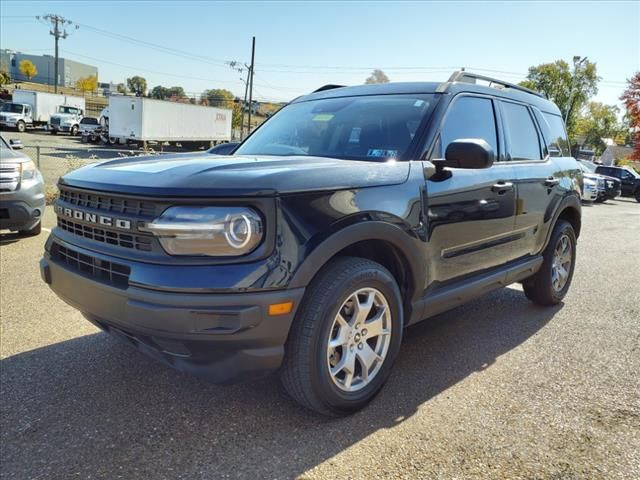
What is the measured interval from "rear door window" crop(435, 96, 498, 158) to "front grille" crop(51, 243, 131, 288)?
6.45 feet

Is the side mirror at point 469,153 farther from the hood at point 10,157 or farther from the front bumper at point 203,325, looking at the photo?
the hood at point 10,157

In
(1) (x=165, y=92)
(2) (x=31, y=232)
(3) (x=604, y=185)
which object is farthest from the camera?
(1) (x=165, y=92)

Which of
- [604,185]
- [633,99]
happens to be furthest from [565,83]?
[604,185]

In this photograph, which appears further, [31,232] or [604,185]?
[604,185]

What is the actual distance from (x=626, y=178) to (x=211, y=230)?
30.9m

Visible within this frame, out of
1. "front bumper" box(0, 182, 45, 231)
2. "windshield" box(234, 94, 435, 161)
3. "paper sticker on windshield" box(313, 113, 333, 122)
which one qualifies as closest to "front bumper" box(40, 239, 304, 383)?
"windshield" box(234, 94, 435, 161)

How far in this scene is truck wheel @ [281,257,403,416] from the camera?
2422 millimetres

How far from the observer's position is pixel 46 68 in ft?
431

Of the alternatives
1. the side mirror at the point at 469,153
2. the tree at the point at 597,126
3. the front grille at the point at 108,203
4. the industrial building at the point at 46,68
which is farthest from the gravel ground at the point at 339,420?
the industrial building at the point at 46,68

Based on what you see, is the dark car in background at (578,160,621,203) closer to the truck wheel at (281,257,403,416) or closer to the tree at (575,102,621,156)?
the truck wheel at (281,257,403,416)

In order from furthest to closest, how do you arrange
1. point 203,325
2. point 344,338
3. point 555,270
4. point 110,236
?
point 555,270
point 344,338
point 110,236
point 203,325

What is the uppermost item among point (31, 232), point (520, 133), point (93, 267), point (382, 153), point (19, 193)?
point (520, 133)

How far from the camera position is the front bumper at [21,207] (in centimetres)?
600

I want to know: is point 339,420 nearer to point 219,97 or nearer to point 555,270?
point 555,270
